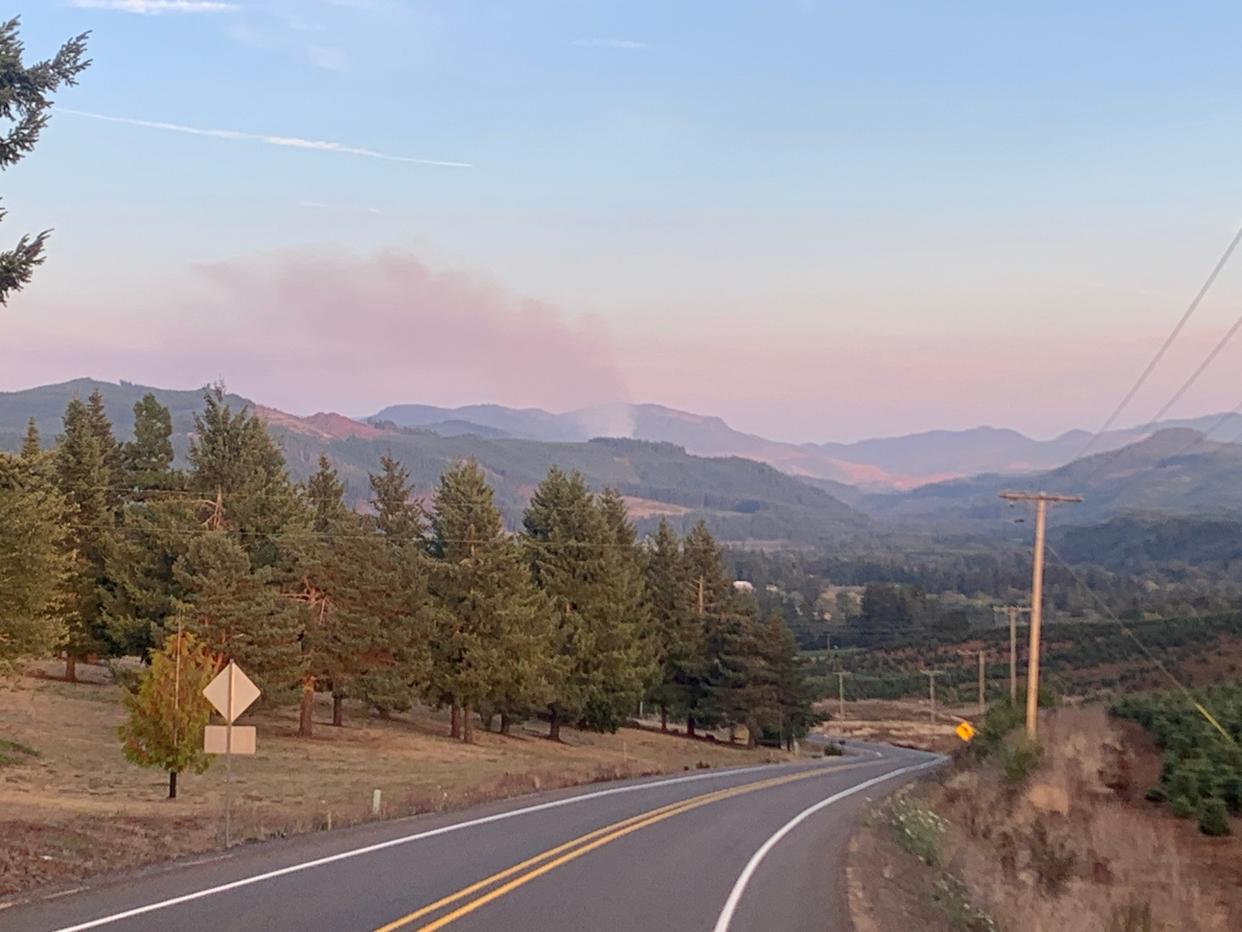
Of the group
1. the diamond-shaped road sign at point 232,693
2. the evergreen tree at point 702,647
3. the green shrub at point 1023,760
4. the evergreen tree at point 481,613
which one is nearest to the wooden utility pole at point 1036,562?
the green shrub at point 1023,760

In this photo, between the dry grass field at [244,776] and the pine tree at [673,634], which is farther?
the pine tree at [673,634]

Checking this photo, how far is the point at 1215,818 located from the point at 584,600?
38.1 m

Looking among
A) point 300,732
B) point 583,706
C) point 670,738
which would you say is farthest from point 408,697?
point 670,738

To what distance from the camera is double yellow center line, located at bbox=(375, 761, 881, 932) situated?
13.3 m

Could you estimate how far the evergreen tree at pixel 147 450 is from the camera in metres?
62.4

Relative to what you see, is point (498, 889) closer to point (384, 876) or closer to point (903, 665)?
point (384, 876)

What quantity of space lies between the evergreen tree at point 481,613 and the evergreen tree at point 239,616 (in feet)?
25.7

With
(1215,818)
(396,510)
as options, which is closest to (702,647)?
(396,510)

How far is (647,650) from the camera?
68.3 m

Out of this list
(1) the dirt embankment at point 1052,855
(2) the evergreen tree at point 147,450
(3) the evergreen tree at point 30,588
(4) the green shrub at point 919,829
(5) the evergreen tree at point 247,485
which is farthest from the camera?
(2) the evergreen tree at point 147,450

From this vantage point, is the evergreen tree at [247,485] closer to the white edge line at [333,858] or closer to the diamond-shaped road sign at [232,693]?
the white edge line at [333,858]

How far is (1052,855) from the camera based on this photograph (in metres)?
24.9

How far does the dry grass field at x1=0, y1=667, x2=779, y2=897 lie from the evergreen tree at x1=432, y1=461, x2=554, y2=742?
106 inches

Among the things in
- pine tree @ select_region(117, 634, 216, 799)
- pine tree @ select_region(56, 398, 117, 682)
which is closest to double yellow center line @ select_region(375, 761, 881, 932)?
pine tree @ select_region(117, 634, 216, 799)
